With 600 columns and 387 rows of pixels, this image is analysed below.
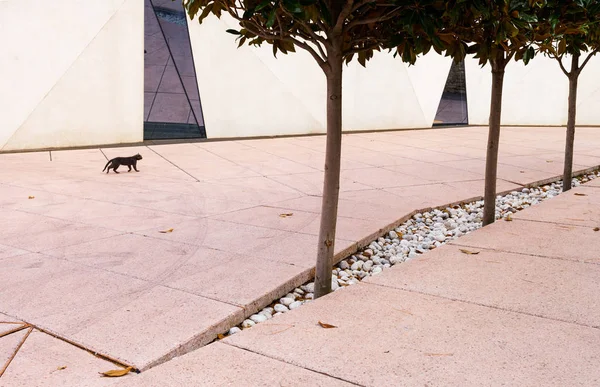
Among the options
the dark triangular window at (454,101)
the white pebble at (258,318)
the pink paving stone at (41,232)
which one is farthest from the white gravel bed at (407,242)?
the dark triangular window at (454,101)

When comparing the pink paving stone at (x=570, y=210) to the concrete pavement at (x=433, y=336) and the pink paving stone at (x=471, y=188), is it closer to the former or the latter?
the pink paving stone at (x=471, y=188)

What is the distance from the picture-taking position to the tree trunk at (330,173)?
3.64 meters

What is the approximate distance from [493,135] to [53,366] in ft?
14.9

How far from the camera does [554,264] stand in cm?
433

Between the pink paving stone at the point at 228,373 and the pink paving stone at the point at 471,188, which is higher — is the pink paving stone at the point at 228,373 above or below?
below

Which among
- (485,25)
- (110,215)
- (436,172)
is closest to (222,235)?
(110,215)

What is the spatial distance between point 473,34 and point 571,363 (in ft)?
7.97

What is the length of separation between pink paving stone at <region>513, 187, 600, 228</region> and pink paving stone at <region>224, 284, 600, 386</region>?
2878 mm

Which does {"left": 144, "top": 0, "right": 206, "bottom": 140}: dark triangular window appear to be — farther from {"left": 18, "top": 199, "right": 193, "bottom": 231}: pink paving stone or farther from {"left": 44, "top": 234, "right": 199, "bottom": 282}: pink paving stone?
{"left": 44, "top": 234, "right": 199, "bottom": 282}: pink paving stone

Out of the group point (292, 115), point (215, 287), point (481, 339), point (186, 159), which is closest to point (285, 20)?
point (215, 287)

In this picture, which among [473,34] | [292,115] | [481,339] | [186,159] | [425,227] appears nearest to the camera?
[481,339]

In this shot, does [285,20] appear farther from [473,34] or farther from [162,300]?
[162,300]

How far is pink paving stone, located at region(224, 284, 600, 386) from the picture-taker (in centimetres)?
258

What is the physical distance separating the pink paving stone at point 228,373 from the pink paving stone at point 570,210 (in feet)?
13.4
